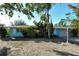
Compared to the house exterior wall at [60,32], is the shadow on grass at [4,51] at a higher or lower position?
lower

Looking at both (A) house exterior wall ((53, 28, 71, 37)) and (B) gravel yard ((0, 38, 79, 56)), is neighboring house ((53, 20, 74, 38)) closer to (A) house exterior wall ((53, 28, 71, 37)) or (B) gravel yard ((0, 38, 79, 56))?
(A) house exterior wall ((53, 28, 71, 37))

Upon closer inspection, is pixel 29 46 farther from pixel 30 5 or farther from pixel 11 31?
pixel 30 5

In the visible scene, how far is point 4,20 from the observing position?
325cm

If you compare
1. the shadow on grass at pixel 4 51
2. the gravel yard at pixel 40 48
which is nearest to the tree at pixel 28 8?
the gravel yard at pixel 40 48

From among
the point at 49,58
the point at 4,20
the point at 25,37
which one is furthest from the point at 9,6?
the point at 49,58

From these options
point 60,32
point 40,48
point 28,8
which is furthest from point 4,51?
point 60,32

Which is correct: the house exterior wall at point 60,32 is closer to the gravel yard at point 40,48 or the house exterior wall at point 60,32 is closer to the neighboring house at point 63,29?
the neighboring house at point 63,29

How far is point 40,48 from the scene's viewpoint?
3.25 m

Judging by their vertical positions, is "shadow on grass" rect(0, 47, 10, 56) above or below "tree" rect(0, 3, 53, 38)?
below

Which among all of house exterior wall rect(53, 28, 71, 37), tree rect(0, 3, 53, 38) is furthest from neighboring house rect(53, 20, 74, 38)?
tree rect(0, 3, 53, 38)

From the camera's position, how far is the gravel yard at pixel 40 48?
3.24 m

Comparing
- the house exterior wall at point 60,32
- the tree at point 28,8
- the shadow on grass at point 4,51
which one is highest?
the tree at point 28,8

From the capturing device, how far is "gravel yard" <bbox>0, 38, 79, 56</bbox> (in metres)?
3.24

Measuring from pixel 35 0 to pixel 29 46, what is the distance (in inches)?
23.1
